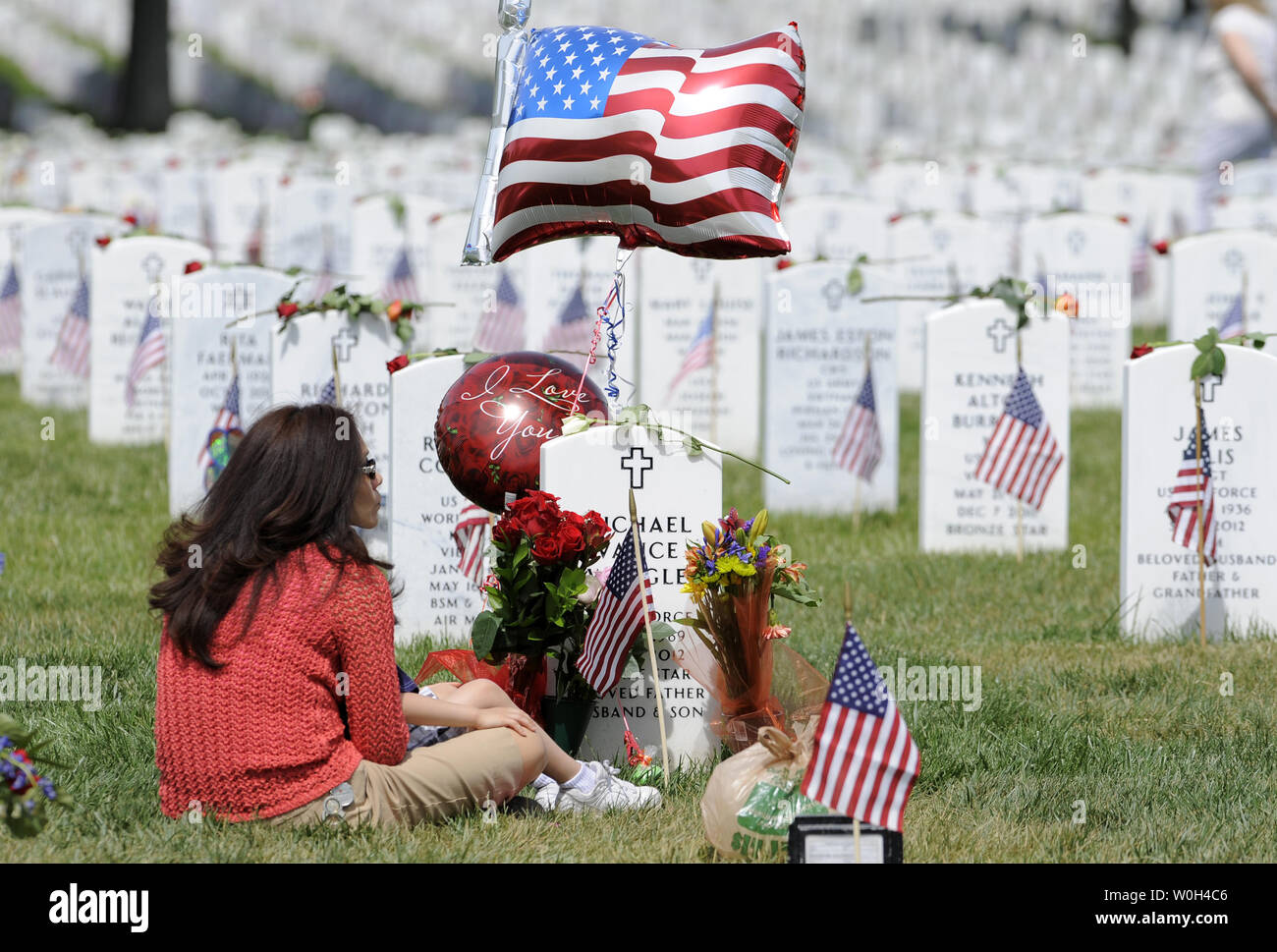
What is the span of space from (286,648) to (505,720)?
692 mm

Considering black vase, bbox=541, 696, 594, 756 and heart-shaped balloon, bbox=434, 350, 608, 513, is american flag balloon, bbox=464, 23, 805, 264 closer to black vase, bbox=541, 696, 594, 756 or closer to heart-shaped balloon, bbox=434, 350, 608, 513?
heart-shaped balloon, bbox=434, 350, 608, 513

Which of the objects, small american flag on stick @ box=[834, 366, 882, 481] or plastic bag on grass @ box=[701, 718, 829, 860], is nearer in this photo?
plastic bag on grass @ box=[701, 718, 829, 860]

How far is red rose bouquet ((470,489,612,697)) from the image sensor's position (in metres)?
4.71

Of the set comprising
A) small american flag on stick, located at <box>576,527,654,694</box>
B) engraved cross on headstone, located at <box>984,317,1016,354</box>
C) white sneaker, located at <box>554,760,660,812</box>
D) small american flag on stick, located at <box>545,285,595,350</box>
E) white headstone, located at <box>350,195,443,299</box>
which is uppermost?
white headstone, located at <box>350,195,443,299</box>

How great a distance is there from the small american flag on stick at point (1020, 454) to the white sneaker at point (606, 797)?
12.1ft

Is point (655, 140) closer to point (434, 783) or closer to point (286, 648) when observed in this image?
point (286, 648)

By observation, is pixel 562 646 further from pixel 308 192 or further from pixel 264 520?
pixel 308 192

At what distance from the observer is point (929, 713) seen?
555 cm

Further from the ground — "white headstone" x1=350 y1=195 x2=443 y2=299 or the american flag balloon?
"white headstone" x1=350 y1=195 x2=443 y2=299

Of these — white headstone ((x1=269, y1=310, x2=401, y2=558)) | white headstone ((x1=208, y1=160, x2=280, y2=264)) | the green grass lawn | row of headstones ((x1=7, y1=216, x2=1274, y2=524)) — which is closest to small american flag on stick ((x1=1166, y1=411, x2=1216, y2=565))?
the green grass lawn

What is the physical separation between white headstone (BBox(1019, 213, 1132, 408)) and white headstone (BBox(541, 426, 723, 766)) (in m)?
7.57

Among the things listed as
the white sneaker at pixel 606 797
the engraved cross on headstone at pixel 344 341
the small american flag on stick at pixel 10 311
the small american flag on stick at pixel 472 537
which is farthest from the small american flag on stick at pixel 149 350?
the white sneaker at pixel 606 797

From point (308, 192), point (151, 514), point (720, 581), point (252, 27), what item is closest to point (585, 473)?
point (720, 581)

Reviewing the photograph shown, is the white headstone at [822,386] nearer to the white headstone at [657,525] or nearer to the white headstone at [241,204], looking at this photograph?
the white headstone at [657,525]
